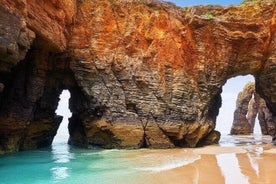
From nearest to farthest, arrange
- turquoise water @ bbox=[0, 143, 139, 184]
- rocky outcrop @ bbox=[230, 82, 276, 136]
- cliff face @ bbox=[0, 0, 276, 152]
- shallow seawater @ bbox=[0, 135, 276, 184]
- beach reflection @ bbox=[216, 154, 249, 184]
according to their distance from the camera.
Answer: beach reflection @ bbox=[216, 154, 249, 184]
shallow seawater @ bbox=[0, 135, 276, 184]
turquoise water @ bbox=[0, 143, 139, 184]
cliff face @ bbox=[0, 0, 276, 152]
rocky outcrop @ bbox=[230, 82, 276, 136]

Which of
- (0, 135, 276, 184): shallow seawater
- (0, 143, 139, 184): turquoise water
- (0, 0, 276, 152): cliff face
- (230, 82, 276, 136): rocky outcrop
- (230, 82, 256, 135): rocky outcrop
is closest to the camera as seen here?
(0, 135, 276, 184): shallow seawater

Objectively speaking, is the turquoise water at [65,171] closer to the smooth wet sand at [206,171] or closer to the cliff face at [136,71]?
the smooth wet sand at [206,171]

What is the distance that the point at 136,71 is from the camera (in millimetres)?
20609

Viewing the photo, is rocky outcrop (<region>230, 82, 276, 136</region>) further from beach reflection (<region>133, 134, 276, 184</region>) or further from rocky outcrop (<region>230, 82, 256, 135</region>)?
beach reflection (<region>133, 134, 276, 184</region>)

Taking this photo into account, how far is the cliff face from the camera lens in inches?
723

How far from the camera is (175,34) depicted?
22047mm

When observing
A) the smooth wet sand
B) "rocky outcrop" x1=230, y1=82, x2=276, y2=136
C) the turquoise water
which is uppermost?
"rocky outcrop" x1=230, y1=82, x2=276, y2=136

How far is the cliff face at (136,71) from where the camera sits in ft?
60.2

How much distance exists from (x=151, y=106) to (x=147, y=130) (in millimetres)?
1677

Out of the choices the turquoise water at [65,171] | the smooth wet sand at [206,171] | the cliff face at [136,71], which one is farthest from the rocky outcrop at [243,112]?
the turquoise water at [65,171]

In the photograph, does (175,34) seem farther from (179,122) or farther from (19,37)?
(19,37)

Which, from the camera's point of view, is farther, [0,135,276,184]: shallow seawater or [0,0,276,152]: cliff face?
[0,0,276,152]: cliff face

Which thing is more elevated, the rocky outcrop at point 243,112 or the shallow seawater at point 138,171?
the rocky outcrop at point 243,112

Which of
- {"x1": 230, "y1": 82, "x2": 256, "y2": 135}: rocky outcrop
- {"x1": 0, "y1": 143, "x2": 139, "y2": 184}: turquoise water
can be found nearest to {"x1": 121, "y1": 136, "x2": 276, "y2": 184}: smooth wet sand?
{"x1": 0, "y1": 143, "x2": 139, "y2": 184}: turquoise water
